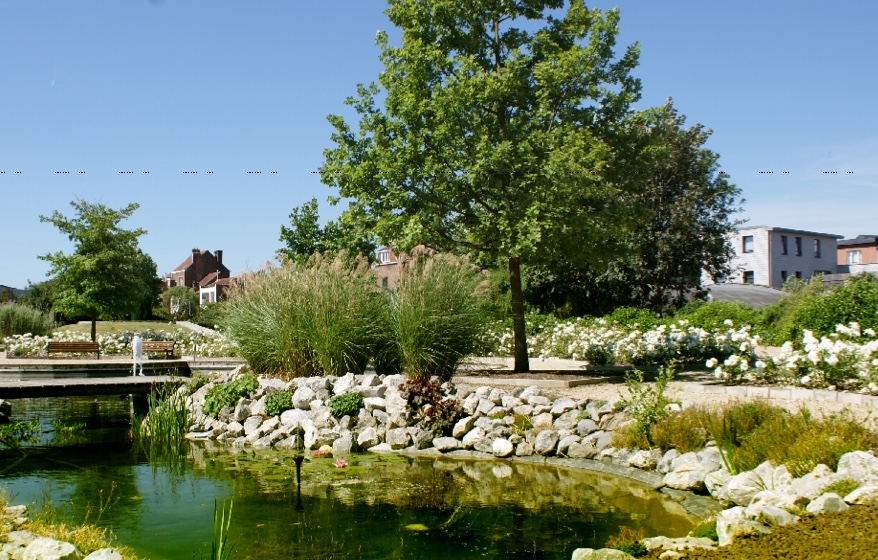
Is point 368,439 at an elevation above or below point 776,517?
below

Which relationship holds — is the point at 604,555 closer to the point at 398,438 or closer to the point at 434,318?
the point at 398,438

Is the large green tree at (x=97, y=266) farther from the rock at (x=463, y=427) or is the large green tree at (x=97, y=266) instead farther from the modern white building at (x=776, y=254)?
the modern white building at (x=776, y=254)

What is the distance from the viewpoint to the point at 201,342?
83.6 feet

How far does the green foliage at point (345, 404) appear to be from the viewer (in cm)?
1093

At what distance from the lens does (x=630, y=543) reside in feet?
17.3

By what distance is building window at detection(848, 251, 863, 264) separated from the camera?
189ft

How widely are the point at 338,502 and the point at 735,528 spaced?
12.0 feet

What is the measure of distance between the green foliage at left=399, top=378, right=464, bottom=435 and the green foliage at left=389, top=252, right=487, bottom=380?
26.6 inches

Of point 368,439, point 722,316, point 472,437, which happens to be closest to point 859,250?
point 722,316

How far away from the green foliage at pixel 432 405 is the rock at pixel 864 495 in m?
5.59

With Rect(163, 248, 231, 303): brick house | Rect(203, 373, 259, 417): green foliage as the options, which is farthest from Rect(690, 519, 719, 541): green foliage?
Rect(163, 248, 231, 303): brick house

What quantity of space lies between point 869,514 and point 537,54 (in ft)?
35.3

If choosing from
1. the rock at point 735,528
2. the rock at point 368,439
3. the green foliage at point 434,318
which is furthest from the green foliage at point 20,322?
the rock at point 735,528

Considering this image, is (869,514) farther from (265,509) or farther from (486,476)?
(265,509)
